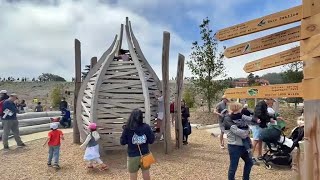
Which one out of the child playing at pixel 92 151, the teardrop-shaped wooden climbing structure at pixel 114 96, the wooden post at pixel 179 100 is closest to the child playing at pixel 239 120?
the child playing at pixel 92 151

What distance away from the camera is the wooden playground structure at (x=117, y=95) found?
27.6 feet

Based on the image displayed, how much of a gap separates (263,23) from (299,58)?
0.59 m

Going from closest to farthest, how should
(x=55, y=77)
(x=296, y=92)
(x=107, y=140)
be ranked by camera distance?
(x=296, y=92) → (x=107, y=140) → (x=55, y=77)

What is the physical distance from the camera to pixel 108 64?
883 centimetres

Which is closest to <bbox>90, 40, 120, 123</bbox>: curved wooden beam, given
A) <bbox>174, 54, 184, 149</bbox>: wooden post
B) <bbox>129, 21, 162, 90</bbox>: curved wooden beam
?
<bbox>129, 21, 162, 90</bbox>: curved wooden beam

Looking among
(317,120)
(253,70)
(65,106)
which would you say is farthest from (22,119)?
(317,120)

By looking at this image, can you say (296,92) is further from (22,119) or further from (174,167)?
(22,119)

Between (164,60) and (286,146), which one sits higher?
(164,60)

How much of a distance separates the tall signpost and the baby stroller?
11.7 feet

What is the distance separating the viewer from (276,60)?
139 inches

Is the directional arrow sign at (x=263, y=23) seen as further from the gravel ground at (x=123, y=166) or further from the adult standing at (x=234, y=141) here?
the gravel ground at (x=123, y=166)

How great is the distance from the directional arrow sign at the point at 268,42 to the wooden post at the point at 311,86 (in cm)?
69

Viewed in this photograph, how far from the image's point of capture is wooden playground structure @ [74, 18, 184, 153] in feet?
27.6

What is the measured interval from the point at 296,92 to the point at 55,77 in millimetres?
65055
